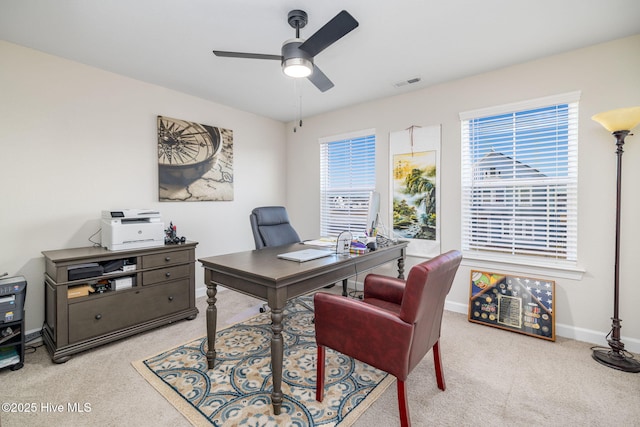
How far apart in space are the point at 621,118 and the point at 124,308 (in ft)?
13.8

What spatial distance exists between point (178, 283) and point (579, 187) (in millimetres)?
3835

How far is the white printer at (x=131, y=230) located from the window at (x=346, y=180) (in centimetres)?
228

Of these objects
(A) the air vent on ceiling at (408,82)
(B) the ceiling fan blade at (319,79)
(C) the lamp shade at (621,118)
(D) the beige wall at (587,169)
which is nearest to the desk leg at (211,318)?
(B) the ceiling fan blade at (319,79)

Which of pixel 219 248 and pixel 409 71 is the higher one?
pixel 409 71

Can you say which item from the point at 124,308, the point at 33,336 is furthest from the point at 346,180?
the point at 33,336

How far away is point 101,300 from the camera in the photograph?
7.95 feet

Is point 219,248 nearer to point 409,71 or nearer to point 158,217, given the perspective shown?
point 158,217

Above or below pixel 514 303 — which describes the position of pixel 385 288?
above

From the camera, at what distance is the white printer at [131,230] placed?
8.34 feet

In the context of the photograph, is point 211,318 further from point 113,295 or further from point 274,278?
point 113,295

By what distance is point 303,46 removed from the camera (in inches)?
72.2

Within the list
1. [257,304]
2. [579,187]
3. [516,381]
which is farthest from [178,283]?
[579,187]

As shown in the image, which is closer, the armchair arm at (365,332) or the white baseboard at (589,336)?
the armchair arm at (365,332)

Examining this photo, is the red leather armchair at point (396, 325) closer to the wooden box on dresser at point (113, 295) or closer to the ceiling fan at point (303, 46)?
the ceiling fan at point (303, 46)
